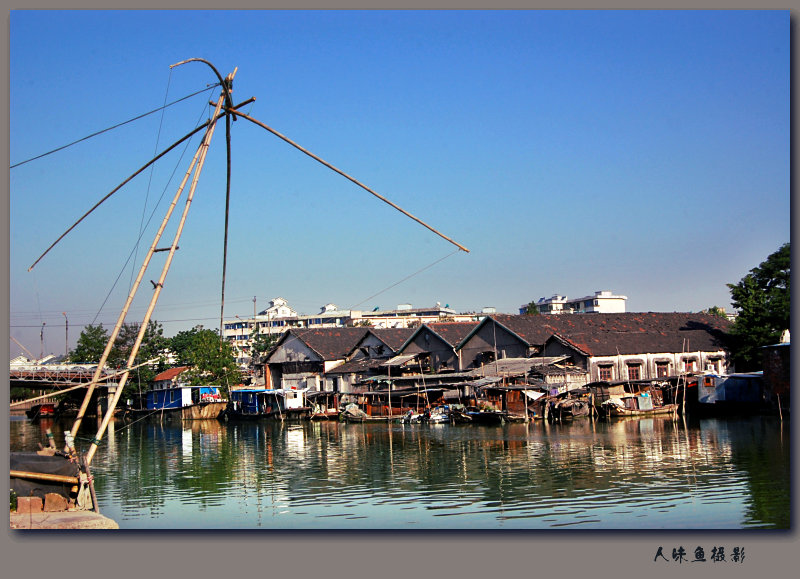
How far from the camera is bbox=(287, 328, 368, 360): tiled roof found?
4784cm

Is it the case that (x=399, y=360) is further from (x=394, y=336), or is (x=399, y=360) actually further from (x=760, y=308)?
(x=760, y=308)

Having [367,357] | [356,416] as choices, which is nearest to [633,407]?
[356,416]

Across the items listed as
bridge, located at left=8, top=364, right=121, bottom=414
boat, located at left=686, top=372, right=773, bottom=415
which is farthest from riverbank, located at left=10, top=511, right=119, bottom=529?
bridge, located at left=8, top=364, right=121, bottom=414

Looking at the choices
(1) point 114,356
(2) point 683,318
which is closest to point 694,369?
(2) point 683,318

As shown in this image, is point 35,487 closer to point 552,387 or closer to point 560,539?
point 560,539

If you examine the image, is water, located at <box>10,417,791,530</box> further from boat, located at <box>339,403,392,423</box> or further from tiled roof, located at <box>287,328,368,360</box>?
tiled roof, located at <box>287,328,368,360</box>

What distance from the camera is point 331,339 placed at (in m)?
49.3

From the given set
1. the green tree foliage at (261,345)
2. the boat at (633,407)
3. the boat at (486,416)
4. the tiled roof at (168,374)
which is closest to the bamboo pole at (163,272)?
the boat at (486,416)

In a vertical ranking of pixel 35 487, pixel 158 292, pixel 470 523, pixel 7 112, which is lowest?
pixel 470 523

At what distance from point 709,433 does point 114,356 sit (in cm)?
4139

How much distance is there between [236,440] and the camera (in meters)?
31.7

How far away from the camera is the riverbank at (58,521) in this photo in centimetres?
1081

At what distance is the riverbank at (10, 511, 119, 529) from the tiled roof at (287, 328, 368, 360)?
3570cm

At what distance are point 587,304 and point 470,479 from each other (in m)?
80.4
